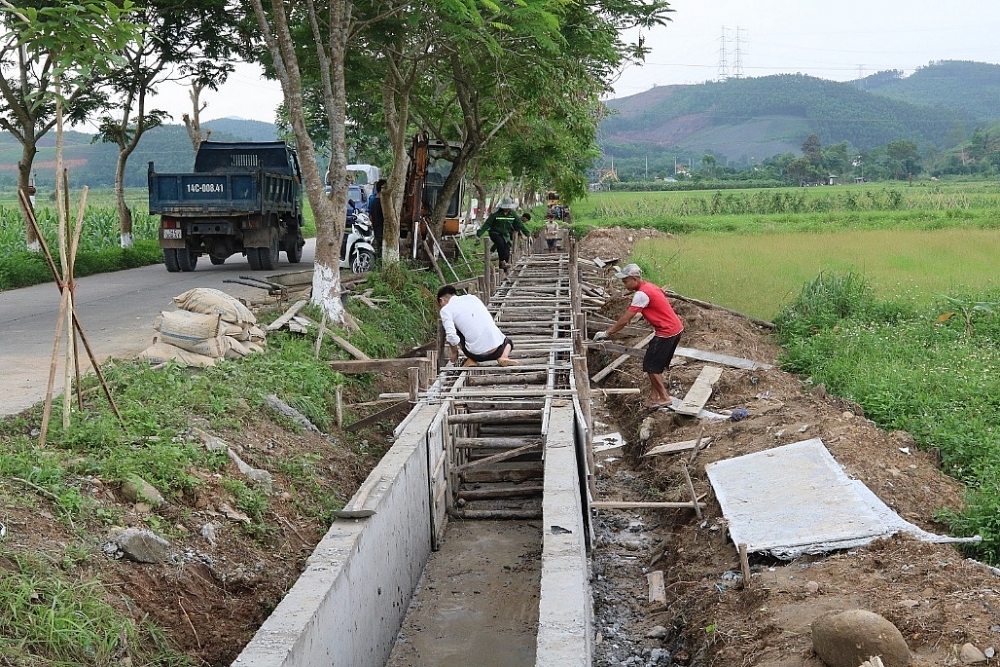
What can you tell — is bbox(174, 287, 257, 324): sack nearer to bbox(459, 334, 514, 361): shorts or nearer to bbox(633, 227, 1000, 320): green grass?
bbox(459, 334, 514, 361): shorts

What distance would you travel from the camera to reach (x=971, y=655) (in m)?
4.33

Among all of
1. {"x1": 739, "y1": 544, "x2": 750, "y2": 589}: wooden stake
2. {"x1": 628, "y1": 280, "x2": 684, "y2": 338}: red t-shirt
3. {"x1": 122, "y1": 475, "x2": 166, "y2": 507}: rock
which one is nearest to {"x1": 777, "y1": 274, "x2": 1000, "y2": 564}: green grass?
{"x1": 739, "y1": 544, "x2": 750, "y2": 589}: wooden stake

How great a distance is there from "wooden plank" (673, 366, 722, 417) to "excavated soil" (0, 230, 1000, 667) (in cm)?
20

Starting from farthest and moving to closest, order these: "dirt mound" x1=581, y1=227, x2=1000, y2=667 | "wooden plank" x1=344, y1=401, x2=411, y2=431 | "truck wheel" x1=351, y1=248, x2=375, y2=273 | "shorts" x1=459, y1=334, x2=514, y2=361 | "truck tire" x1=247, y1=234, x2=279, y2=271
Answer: "truck tire" x1=247, y1=234, x2=279, y2=271
"truck wheel" x1=351, y1=248, x2=375, y2=273
"shorts" x1=459, y1=334, x2=514, y2=361
"wooden plank" x1=344, y1=401, x2=411, y2=431
"dirt mound" x1=581, y1=227, x2=1000, y2=667

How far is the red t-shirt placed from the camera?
31.7ft

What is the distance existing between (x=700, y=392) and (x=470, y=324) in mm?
2827

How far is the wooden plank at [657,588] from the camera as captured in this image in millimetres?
6793

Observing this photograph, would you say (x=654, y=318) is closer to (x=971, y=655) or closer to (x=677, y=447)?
(x=677, y=447)

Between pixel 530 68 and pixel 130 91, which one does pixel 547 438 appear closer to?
pixel 530 68

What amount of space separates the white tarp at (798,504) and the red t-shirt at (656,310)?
2.18m

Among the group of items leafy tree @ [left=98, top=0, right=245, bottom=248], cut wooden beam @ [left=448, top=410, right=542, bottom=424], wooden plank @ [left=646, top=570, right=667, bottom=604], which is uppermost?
leafy tree @ [left=98, top=0, right=245, bottom=248]

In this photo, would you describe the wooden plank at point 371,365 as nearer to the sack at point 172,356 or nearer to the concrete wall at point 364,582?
the sack at point 172,356

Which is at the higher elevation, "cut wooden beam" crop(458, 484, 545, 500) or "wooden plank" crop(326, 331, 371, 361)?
"wooden plank" crop(326, 331, 371, 361)

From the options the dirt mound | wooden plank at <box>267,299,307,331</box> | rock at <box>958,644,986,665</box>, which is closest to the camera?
rock at <box>958,644,986,665</box>
